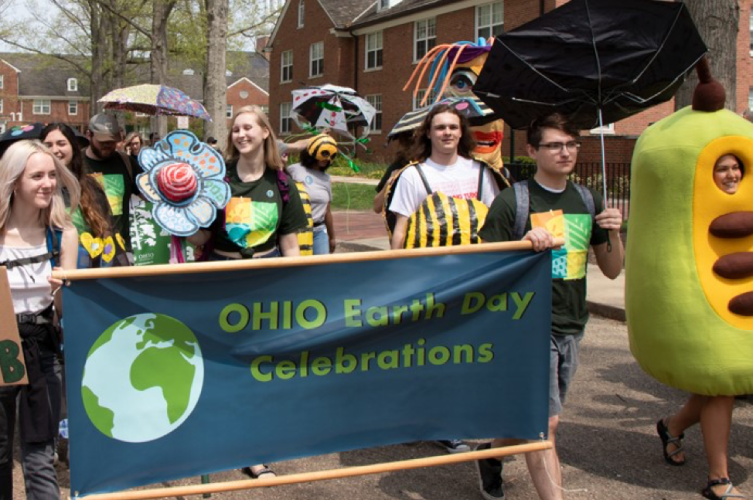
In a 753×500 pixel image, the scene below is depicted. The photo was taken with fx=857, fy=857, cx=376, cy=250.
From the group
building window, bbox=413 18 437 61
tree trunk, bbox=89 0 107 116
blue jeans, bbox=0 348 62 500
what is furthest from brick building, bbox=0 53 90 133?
blue jeans, bbox=0 348 62 500

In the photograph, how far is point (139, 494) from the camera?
10.8 feet

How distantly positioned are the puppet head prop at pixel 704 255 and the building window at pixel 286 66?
40642 millimetres

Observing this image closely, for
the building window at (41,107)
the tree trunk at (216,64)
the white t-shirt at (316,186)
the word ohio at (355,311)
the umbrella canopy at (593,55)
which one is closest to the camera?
the word ohio at (355,311)

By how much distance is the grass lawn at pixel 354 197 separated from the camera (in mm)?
21625

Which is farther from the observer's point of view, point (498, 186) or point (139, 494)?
point (498, 186)

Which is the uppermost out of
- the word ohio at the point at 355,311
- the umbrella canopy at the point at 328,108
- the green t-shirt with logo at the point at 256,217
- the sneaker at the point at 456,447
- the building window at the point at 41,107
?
the building window at the point at 41,107

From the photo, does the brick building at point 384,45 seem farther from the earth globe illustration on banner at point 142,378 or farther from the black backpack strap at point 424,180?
the earth globe illustration on banner at point 142,378

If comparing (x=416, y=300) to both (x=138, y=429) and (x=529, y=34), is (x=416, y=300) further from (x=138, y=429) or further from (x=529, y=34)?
(x=529, y=34)

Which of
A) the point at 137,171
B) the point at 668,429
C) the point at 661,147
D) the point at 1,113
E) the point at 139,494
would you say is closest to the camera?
the point at 139,494

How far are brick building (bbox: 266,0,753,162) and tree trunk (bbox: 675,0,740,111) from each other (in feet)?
55.9

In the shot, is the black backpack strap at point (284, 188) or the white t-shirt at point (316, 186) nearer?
the black backpack strap at point (284, 188)

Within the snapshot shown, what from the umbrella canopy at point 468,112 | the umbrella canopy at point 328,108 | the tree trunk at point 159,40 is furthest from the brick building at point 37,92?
the umbrella canopy at point 468,112

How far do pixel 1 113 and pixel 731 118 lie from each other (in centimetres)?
9809

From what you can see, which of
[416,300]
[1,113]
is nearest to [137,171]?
[416,300]
